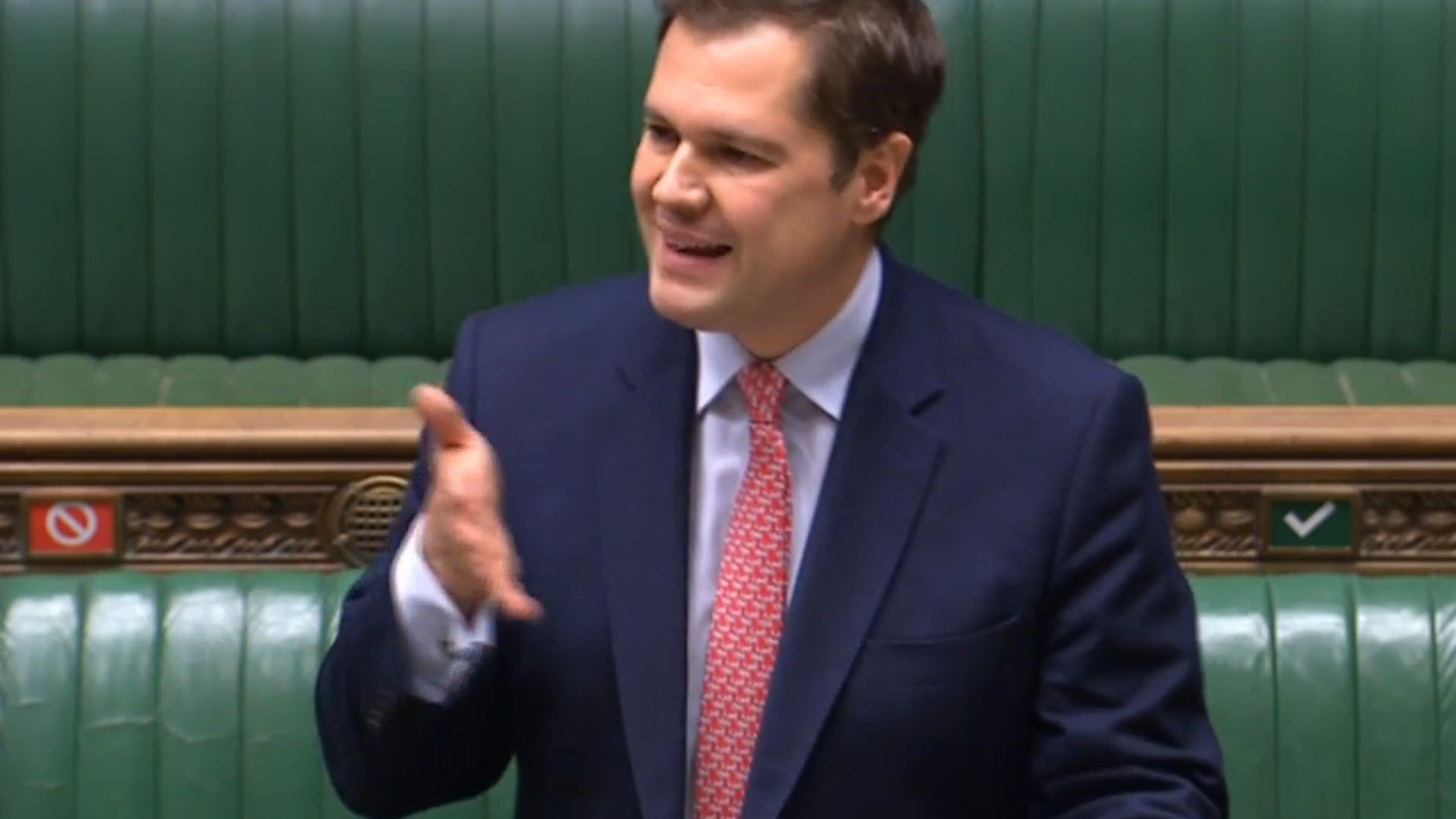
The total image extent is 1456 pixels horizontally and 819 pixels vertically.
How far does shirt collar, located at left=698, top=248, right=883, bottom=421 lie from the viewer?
4.00 ft

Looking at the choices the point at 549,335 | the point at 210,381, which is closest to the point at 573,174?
the point at 210,381

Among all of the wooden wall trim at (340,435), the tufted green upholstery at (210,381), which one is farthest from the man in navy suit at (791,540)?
the tufted green upholstery at (210,381)

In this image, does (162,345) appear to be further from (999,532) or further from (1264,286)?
(999,532)

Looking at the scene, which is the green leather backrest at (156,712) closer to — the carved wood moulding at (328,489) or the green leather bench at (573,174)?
the carved wood moulding at (328,489)

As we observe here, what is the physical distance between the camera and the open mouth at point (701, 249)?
113cm

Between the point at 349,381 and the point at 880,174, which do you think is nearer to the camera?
the point at 880,174

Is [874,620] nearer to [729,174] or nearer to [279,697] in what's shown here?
[729,174]

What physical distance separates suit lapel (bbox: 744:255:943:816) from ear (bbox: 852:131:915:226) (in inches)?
2.6

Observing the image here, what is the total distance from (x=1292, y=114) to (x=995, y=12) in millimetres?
303

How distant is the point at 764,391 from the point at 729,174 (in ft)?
0.39

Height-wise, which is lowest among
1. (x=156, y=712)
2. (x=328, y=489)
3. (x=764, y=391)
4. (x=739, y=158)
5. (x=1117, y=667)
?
(x=156, y=712)

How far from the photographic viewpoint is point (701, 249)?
1137 mm

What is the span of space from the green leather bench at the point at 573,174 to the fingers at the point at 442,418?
152 centimetres

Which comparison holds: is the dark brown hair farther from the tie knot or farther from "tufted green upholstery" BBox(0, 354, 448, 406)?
"tufted green upholstery" BBox(0, 354, 448, 406)
